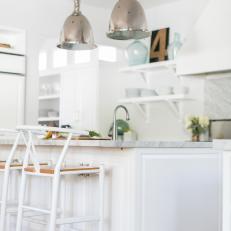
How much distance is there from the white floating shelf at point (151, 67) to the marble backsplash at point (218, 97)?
464 mm

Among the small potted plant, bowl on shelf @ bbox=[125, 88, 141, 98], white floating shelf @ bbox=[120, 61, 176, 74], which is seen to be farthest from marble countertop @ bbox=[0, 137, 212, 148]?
bowl on shelf @ bbox=[125, 88, 141, 98]

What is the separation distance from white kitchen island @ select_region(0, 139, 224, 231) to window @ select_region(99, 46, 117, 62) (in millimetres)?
3319

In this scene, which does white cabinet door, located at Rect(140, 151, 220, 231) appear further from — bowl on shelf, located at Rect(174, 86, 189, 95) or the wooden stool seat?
bowl on shelf, located at Rect(174, 86, 189, 95)

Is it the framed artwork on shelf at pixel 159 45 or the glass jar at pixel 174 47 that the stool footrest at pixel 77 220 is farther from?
the framed artwork on shelf at pixel 159 45

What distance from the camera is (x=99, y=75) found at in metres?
6.39

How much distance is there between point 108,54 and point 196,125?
1.98 metres

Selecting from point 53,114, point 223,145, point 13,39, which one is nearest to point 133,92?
point 53,114

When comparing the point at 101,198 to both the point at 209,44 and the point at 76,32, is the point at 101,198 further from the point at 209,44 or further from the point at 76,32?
the point at 209,44

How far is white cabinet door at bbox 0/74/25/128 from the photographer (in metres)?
5.69

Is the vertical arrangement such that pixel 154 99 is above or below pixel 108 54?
below

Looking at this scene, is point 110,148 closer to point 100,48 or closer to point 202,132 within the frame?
point 202,132

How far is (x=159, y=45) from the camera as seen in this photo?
6.08 meters

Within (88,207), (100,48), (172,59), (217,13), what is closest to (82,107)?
(100,48)

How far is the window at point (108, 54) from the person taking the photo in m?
6.72
